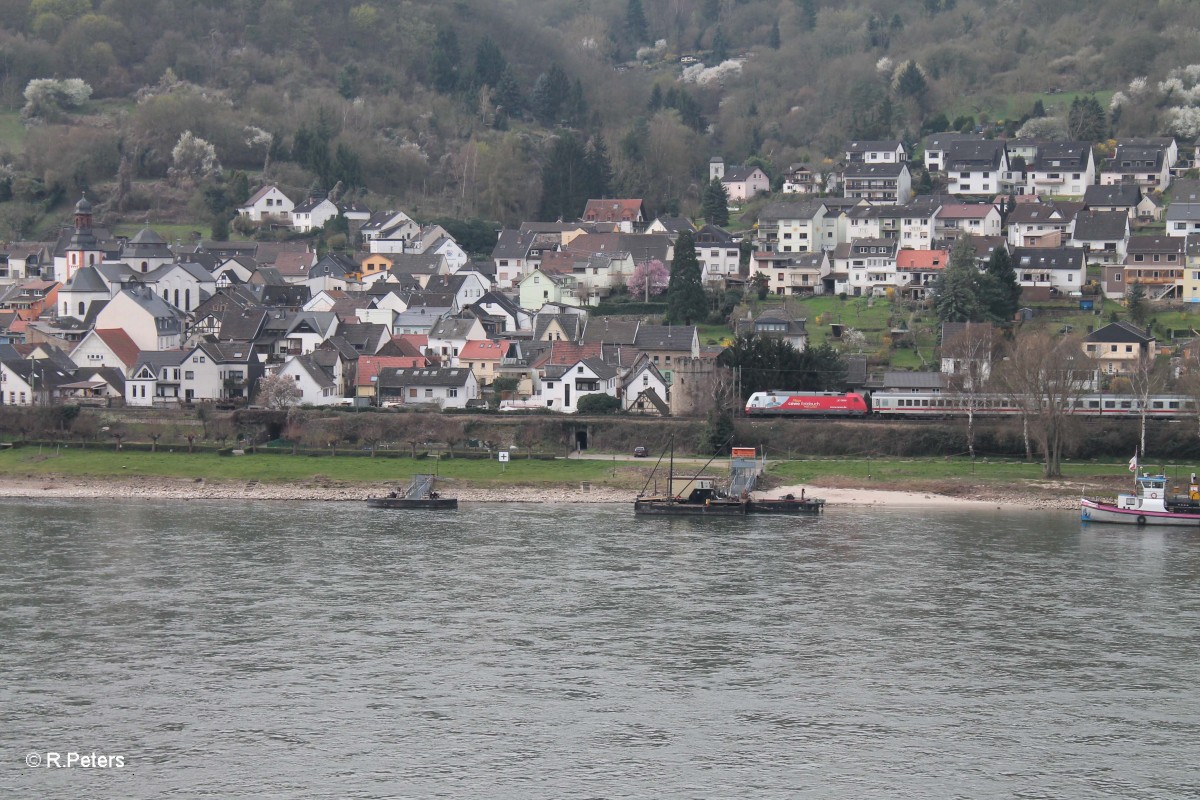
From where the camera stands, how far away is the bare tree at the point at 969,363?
2062 inches

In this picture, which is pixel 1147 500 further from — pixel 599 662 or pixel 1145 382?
pixel 599 662

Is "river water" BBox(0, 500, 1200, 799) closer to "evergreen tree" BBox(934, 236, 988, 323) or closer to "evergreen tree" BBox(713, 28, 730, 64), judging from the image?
"evergreen tree" BBox(934, 236, 988, 323)

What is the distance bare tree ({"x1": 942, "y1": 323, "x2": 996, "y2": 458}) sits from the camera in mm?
52375

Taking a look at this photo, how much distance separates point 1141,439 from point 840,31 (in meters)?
85.0

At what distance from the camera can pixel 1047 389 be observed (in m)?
48.6

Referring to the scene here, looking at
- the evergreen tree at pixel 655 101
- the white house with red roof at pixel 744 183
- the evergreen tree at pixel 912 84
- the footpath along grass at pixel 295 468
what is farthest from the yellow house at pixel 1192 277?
the evergreen tree at pixel 655 101

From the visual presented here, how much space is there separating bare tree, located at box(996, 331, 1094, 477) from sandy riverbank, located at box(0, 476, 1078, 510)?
3018 millimetres

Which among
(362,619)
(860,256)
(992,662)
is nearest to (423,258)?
(860,256)

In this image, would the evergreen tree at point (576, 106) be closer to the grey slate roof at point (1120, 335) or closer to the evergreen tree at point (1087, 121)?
the evergreen tree at point (1087, 121)

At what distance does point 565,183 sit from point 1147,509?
5244 cm

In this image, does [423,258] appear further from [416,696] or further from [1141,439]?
[416,696]

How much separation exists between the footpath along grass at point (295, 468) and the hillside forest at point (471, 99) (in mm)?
37264

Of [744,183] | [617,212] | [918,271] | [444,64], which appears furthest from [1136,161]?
[444,64]

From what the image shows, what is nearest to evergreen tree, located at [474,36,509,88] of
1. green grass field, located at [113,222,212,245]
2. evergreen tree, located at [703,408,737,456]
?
green grass field, located at [113,222,212,245]
